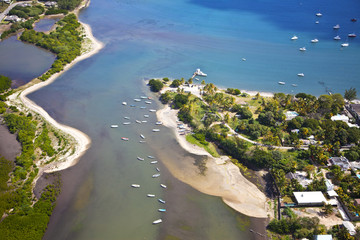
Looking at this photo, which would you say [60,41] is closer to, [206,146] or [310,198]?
[206,146]

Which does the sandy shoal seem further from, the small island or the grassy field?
the grassy field

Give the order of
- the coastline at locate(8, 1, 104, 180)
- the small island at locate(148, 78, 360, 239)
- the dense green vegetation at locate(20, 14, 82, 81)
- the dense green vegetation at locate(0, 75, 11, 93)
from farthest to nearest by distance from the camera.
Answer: the dense green vegetation at locate(20, 14, 82, 81), the dense green vegetation at locate(0, 75, 11, 93), the coastline at locate(8, 1, 104, 180), the small island at locate(148, 78, 360, 239)

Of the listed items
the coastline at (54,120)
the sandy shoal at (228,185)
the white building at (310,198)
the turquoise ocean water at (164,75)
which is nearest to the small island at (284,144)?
the white building at (310,198)

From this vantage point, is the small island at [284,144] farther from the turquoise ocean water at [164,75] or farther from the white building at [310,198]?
the turquoise ocean water at [164,75]

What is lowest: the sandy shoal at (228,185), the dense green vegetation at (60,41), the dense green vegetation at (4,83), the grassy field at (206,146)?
the sandy shoal at (228,185)

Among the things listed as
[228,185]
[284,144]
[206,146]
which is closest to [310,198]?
[228,185]

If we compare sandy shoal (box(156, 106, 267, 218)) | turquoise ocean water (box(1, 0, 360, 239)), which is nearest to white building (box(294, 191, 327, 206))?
sandy shoal (box(156, 106, 267, 218))
